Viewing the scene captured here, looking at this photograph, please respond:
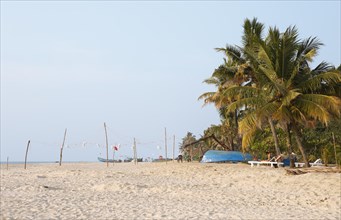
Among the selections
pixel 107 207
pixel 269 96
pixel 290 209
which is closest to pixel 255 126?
pixel 269 96

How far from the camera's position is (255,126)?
55.8ft

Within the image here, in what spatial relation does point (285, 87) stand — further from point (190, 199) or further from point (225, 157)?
point (225, 157)

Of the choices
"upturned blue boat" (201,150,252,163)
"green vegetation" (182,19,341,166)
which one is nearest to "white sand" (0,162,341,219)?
"green vegetation" (182,19,341,166)

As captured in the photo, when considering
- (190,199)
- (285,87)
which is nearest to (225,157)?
(285,87)

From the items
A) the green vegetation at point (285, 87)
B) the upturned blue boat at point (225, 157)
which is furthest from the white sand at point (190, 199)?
the upturned blue boat at point (225, 157)

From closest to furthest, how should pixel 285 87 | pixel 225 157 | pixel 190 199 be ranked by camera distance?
pixel 190 199
pixel 285 87
pixel 225 157

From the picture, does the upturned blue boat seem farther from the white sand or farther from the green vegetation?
the white sand

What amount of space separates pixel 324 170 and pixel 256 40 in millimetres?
6568

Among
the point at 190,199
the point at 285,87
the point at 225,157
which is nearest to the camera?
the point at 190,199

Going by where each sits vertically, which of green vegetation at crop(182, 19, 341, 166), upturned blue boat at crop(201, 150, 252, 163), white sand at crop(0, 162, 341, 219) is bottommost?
white sand at crop(0, 162, 341, 219)

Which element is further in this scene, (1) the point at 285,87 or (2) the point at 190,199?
(1) the point at 285,87

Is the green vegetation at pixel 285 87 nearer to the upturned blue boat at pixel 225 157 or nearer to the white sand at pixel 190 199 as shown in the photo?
the white sand at pixel 190 199

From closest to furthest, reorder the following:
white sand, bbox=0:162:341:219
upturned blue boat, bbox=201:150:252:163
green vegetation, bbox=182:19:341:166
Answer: white sand, bbox=0:162:341:219 < green vegetation, bbox=182:19:341:166 < upturned blue boat, bbox=201:150:252:163

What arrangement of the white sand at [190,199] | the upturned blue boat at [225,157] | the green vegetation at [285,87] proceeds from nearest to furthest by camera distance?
the white sand at [190,199] → the green vegetation at [285,87] → the upturned blue boat at [225,157]
